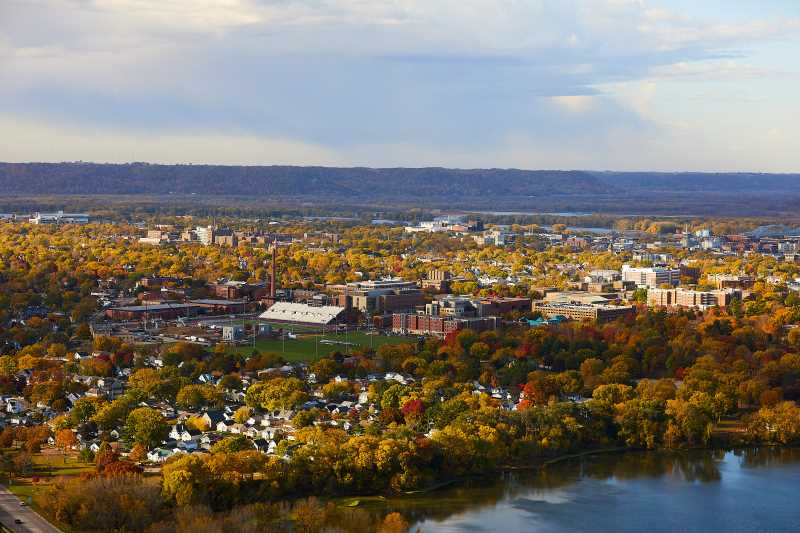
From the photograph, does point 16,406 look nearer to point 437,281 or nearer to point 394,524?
point 394,524

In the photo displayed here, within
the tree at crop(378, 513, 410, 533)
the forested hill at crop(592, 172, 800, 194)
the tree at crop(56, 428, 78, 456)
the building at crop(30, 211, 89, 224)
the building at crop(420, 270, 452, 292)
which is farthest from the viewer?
the forested hill at crop(592, 172, 800, 194)

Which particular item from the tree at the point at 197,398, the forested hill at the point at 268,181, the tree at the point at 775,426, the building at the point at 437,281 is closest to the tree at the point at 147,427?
the tree at the point at 197,398

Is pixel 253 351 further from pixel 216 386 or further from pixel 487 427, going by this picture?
pixel 487 427

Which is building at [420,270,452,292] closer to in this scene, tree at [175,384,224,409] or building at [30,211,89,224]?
tree at [175,384,224,409]

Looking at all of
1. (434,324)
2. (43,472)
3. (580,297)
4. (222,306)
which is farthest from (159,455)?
(580,297)

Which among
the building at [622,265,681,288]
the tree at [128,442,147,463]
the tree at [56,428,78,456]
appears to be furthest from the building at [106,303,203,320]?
the tree at [128,442,147,463]
